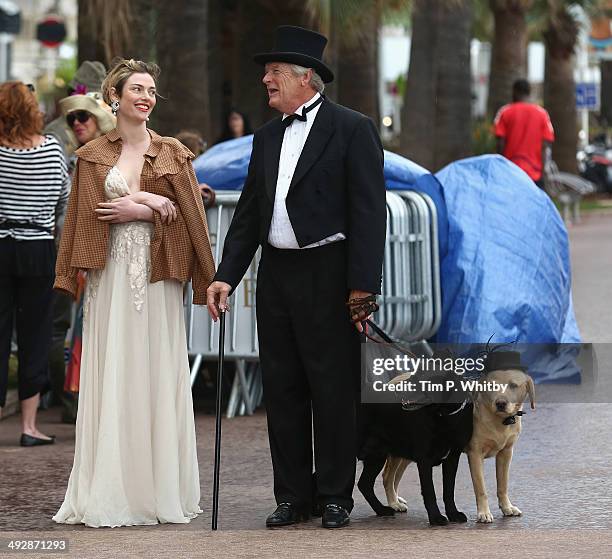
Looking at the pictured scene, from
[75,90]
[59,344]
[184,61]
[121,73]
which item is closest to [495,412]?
[121,73]

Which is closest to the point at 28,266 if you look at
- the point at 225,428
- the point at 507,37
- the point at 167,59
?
the point at 225,428

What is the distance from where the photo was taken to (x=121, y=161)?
7.04 meters

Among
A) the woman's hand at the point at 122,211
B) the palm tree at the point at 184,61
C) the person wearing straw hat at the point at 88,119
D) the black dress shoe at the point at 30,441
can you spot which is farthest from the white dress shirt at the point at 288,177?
the palm tree at the point at 184,61

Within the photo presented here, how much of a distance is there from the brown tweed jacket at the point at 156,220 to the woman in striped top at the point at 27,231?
→ 6.04ft

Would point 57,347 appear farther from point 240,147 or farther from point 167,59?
point 167,59

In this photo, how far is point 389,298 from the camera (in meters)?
10.2

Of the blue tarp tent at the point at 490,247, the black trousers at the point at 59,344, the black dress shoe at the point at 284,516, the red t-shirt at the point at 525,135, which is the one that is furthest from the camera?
the red t-shirt at the point at 525,135

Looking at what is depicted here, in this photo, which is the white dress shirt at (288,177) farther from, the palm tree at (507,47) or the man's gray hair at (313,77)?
the palm tree at (507,47)

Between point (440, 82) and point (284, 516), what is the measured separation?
61.4 feet

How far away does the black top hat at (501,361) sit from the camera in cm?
654

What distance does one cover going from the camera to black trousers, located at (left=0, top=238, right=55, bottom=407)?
8852 mm

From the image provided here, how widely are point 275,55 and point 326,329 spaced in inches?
43.7

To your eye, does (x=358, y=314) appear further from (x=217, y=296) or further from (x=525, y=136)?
(x=525, y=136)

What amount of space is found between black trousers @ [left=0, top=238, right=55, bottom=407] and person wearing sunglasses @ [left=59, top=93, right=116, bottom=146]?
A: 1107 millimetres
